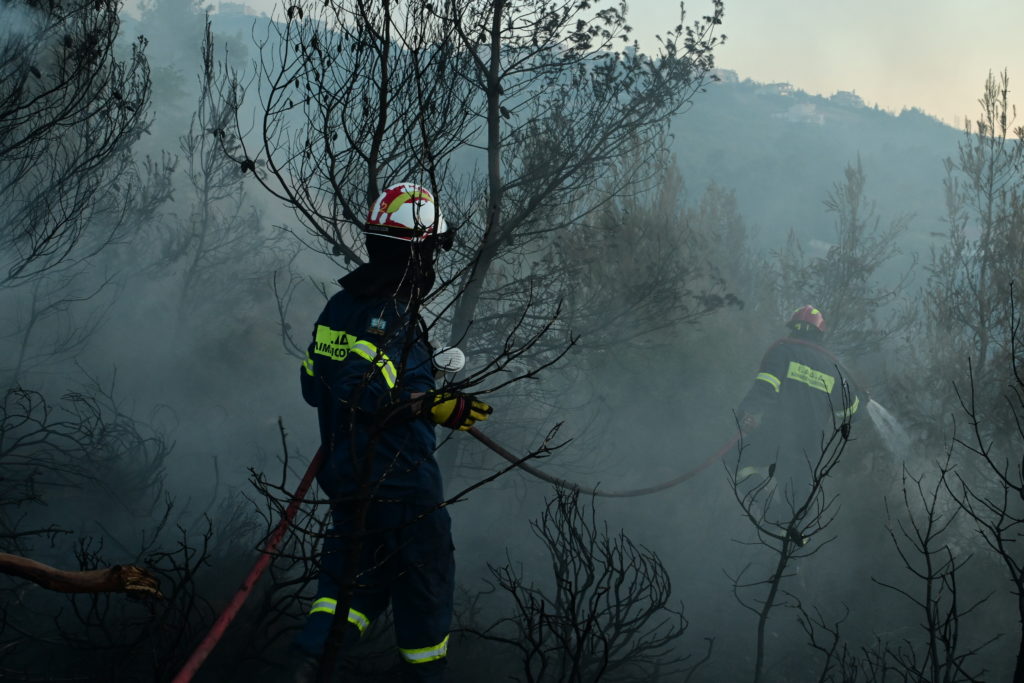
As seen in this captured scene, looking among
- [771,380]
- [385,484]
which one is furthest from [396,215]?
[771,380]

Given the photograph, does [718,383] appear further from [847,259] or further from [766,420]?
[847,259]

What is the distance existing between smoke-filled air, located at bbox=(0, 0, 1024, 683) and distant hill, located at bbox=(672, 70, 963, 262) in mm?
45627

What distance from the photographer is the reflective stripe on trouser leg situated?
3229 millimetres

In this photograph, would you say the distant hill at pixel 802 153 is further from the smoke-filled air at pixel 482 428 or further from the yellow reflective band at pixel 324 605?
the yellow reflective band at pixel 324 605

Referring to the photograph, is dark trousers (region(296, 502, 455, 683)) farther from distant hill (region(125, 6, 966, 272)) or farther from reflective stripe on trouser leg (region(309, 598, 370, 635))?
distant hill (region(125, 6, 966, 272))

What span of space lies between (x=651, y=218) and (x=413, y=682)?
10.7 metres

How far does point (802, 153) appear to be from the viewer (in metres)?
86.8

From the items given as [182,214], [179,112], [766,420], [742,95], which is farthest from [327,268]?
[742,95]

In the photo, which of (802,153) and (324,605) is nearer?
(324,605)

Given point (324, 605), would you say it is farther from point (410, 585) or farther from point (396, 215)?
point (396, 215)

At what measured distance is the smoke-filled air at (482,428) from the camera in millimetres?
3203

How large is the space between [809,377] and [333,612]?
5.39 metres

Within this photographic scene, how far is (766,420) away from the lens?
7.29 metres

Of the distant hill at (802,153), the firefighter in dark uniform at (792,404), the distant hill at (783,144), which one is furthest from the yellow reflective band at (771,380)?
the distant hill at (802,153)
